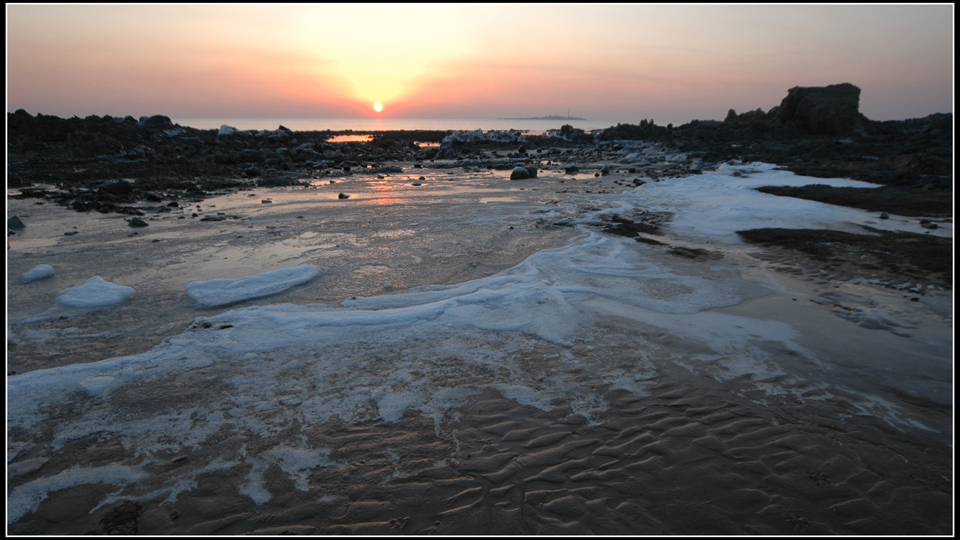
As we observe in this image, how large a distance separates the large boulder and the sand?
40256 mm

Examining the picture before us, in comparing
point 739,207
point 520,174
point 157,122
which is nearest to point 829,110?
point 520,174

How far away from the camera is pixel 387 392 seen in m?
3.94

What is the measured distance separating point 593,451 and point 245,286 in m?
5.05

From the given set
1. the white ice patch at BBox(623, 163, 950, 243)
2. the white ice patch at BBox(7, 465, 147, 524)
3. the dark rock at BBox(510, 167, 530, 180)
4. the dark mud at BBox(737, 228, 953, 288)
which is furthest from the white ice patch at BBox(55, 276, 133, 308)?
the dark rock at BBox(510, 167, 530, 180)

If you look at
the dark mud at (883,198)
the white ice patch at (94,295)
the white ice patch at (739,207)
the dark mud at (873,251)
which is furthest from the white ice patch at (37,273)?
the dark mud at (883,198)

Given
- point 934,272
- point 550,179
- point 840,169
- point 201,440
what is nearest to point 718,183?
point 840,169

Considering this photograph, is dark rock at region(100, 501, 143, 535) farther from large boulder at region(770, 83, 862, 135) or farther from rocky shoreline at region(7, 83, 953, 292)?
large boulder at region(770, 83, 862, 135)

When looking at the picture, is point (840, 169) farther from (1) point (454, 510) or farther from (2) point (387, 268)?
(1) point (454, 510)

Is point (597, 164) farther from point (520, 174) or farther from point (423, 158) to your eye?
point (423, 158)

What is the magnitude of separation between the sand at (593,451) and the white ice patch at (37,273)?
4.58ft

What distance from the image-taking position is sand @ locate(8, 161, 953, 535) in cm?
267

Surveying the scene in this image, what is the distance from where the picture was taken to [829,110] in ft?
121

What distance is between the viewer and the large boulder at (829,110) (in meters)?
37.1

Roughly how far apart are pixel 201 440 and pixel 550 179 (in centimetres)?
1817
